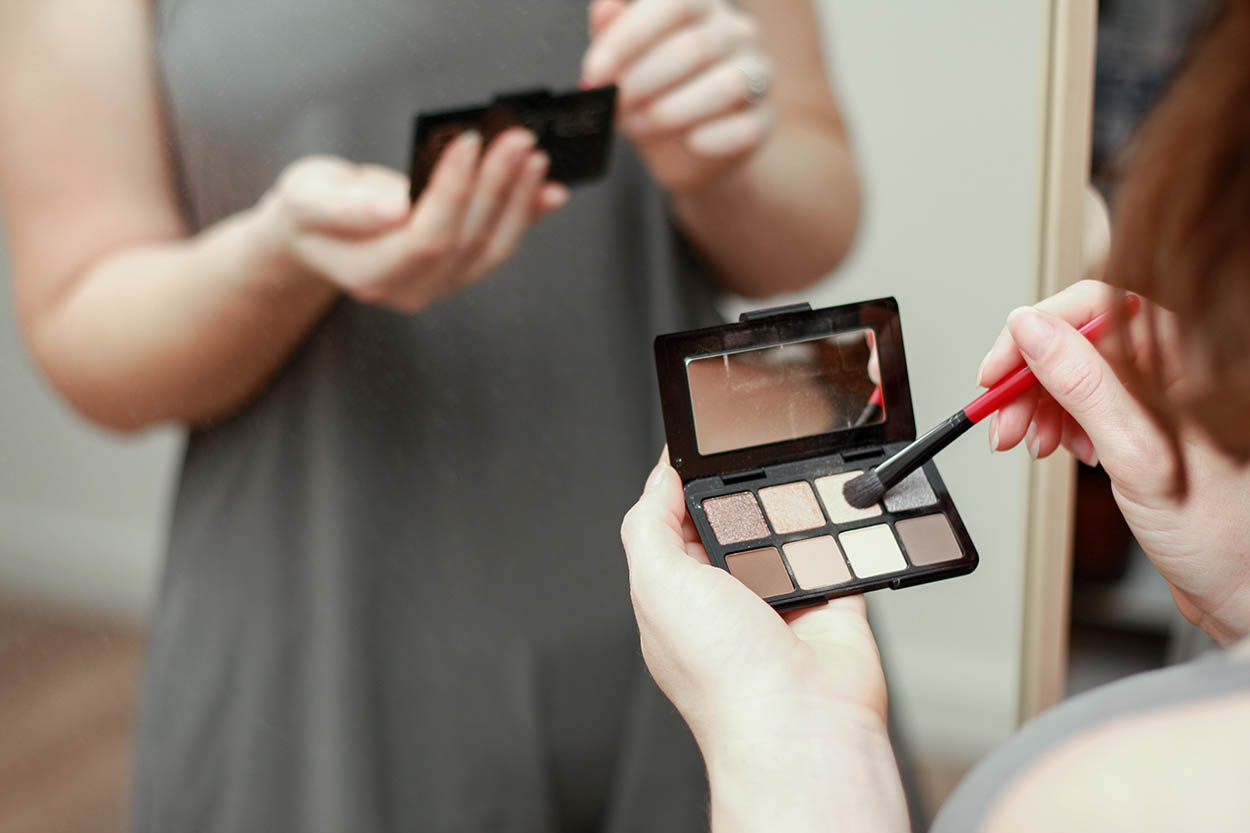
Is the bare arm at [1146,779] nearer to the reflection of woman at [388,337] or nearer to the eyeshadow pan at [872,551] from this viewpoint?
the eyeshadow pan at [872,551]

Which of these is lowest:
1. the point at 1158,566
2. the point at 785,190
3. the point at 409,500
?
the point at 1158,566

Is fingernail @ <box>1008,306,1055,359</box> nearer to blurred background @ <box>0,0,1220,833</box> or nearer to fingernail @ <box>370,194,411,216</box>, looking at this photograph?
blurred background @ <box>0,0,1220,833</box>

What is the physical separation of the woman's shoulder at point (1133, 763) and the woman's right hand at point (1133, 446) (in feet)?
0.42

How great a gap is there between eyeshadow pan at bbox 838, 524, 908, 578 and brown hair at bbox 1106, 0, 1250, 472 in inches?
5.2

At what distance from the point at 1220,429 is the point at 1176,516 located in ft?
0.42

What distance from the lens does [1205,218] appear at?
335mm

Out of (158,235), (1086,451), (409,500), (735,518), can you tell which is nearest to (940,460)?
(1086,451)

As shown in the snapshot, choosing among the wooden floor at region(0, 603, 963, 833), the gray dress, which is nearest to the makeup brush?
the gray dress

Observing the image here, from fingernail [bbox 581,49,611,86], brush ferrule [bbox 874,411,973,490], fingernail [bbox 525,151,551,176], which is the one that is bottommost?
brush ferrule [bbox 874,411,973,490]

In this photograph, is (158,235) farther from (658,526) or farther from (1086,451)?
(1086,451)

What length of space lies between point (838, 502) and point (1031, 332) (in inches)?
4.4

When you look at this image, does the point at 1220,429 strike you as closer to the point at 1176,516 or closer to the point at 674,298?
the point at 1176,516

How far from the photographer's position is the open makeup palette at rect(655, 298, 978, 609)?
449 mm

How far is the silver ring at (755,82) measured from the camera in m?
0.49
